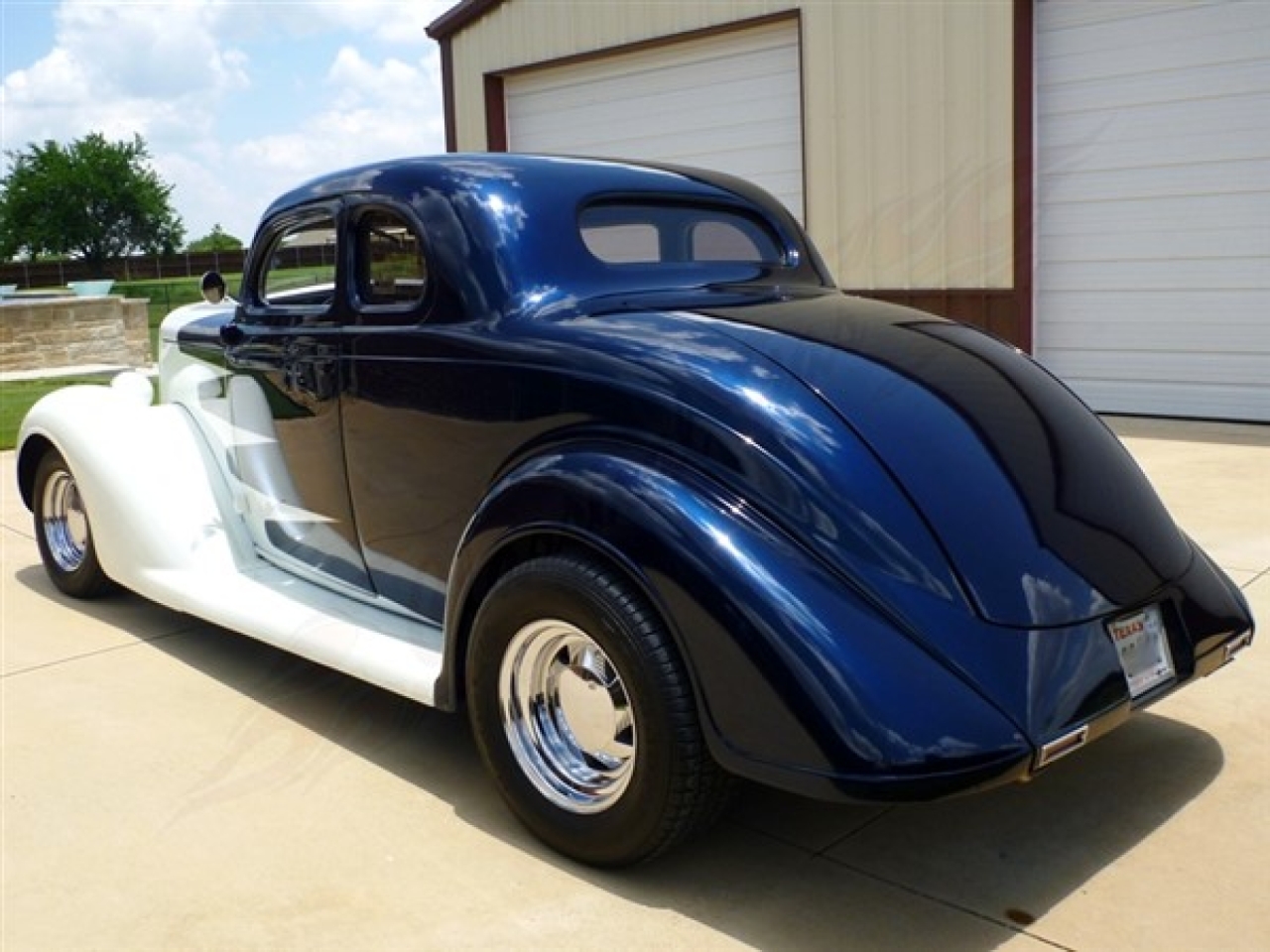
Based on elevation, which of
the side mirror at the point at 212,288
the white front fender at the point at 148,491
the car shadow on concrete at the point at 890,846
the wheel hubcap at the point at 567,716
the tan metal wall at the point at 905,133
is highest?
the tan metal wall at the point at 905,133

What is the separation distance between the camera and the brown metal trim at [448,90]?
13500 mm

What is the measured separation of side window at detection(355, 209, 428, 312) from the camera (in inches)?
152

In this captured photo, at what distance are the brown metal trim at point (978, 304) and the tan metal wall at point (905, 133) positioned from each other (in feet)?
0.18

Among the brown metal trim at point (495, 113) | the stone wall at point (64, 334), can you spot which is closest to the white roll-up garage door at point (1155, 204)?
the brown metal trim at point (495, 113)

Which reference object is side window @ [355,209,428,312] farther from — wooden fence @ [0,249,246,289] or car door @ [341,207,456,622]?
wooden fence @ [0,249,246,289]

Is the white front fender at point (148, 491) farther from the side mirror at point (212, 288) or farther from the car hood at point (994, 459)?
the car hood at point (994, 459)

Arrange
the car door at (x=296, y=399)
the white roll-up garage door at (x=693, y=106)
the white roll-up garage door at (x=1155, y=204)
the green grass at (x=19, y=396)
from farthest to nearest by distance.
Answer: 1. the white roll-up garage door at (x=693, y=106)
2. the green grass at (x=19, y=396)
3. the white roll-up garage door at (x=1155, y=204)
4. the car door at (x=296, y=399)

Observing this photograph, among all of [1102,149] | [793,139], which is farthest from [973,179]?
[793,139]

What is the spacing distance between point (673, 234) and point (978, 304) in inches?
254

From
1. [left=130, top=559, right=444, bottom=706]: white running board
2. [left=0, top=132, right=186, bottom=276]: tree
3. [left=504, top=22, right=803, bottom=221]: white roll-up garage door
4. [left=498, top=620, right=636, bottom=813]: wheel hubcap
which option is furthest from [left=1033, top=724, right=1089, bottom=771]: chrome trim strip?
[left=0, top=132, right=186, bottom=276]: tree

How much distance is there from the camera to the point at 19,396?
14039 mm

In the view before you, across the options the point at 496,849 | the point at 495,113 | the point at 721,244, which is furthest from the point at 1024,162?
the point at 496,849

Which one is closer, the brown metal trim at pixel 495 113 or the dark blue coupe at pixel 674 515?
the dark blue coupe at pixel 674 515

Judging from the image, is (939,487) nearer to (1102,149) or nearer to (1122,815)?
(1122,815)
